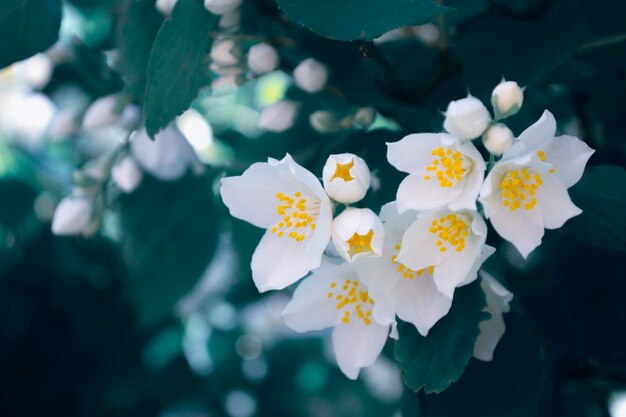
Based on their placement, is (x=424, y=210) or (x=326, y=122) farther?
(x=326, y=122)

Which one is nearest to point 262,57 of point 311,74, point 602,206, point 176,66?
point 311,74

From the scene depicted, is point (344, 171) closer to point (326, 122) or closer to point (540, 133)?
point (540, 133)

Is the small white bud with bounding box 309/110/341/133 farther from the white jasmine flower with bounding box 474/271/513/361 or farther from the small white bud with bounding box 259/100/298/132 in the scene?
the white jasmine flower with bounding box 474/271/513/361

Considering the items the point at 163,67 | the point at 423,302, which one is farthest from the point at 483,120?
the point at 163,67

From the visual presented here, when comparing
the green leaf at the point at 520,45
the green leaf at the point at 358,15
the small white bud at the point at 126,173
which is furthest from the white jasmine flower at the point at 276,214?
the small white bud at the point at 126,173

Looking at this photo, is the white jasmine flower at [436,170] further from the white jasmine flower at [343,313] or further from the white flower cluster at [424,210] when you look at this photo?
the white jasmine flower at [343,313]

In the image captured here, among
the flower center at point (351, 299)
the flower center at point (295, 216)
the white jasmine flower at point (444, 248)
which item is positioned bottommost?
the flower center at point (351, 299)
